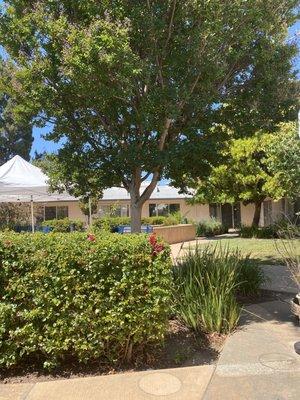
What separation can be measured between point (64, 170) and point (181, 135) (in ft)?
7.39

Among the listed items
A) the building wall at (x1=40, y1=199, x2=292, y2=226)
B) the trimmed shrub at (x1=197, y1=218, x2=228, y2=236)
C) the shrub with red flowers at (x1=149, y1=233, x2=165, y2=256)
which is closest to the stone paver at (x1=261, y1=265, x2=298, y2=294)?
the shrub with red flowers at (x1=149, y1=233, x2=165, y2=256)

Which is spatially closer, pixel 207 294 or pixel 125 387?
pixel 125 387

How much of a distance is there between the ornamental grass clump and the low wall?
1318 centimetres

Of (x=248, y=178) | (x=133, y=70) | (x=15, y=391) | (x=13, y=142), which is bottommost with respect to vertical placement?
(x=15, y=391)

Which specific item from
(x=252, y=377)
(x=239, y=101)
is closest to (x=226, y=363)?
(x=252, y=377)

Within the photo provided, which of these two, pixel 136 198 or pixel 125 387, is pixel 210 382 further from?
pixel 136 198

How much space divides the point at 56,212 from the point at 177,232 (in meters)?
16.4

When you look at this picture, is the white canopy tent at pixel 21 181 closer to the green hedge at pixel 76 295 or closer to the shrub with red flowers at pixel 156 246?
the green hedge at pixel 76 295

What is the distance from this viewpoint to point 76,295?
466cm

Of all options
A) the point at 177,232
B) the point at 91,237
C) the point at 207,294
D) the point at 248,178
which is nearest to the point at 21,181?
the point at 207,294

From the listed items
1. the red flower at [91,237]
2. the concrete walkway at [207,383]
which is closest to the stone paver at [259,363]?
the concrete walkway at [207,383]

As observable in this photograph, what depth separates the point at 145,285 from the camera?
15.7 feet

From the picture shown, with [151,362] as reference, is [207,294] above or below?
above

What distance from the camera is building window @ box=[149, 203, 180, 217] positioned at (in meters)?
35.2
